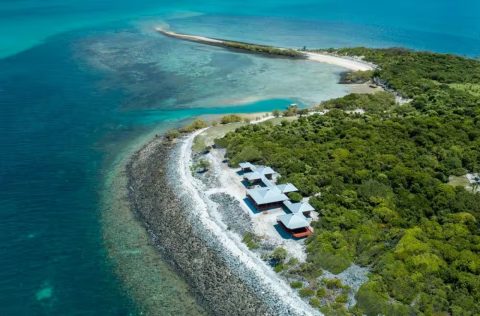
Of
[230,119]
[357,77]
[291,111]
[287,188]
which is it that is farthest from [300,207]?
[357,77]

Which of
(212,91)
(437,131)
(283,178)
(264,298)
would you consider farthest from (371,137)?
(212,91)

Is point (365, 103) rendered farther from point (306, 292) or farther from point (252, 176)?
point (306, 292)

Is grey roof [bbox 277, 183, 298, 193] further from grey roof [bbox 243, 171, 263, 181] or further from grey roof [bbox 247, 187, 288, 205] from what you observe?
grey roof [bbox 243, 171, 263, 181]

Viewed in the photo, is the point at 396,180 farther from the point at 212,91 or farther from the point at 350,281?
the point at 212,91

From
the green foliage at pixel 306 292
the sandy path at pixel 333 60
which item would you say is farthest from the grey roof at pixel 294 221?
the sandy path at pixel 333 60

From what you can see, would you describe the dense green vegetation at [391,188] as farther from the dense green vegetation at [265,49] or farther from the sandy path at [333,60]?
the dense green vegetation at [265,49]
